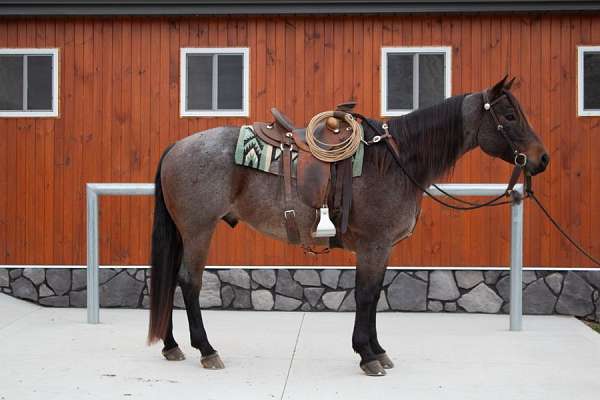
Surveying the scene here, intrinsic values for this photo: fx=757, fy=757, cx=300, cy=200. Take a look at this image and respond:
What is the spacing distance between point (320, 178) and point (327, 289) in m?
2.65

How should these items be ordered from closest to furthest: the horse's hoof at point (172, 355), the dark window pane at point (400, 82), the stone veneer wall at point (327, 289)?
the horse's hoof at point (172, 355)
the stone veneer wall at point (327, 289)
the dark window pane at point (400, 82)

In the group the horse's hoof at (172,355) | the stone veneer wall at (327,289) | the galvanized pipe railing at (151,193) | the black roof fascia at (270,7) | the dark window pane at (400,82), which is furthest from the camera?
the dark window pane at (400,82)

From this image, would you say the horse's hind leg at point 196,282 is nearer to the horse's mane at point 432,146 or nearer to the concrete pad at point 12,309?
the horse's mane at point 432,146

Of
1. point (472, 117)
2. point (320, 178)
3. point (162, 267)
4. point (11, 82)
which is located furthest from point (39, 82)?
point (472, 117)

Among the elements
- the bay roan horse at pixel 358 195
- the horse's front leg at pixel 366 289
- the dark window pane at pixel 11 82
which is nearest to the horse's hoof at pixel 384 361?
the bay roan horse at pixel 358 195

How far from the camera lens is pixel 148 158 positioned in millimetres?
7977

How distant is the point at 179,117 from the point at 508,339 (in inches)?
156

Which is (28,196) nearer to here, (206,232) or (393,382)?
(206,232)

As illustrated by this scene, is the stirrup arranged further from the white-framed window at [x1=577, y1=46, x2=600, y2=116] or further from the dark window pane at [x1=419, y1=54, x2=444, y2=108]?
the white-framed window at [x1=577, y1=46, x2=600, y2=116]

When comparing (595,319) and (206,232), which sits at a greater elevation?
(206,232)

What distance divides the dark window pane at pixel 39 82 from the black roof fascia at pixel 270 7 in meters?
0.50

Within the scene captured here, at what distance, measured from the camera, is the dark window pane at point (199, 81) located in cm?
793

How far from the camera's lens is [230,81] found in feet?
26.0

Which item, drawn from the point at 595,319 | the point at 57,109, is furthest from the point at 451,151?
the point at 57,109
